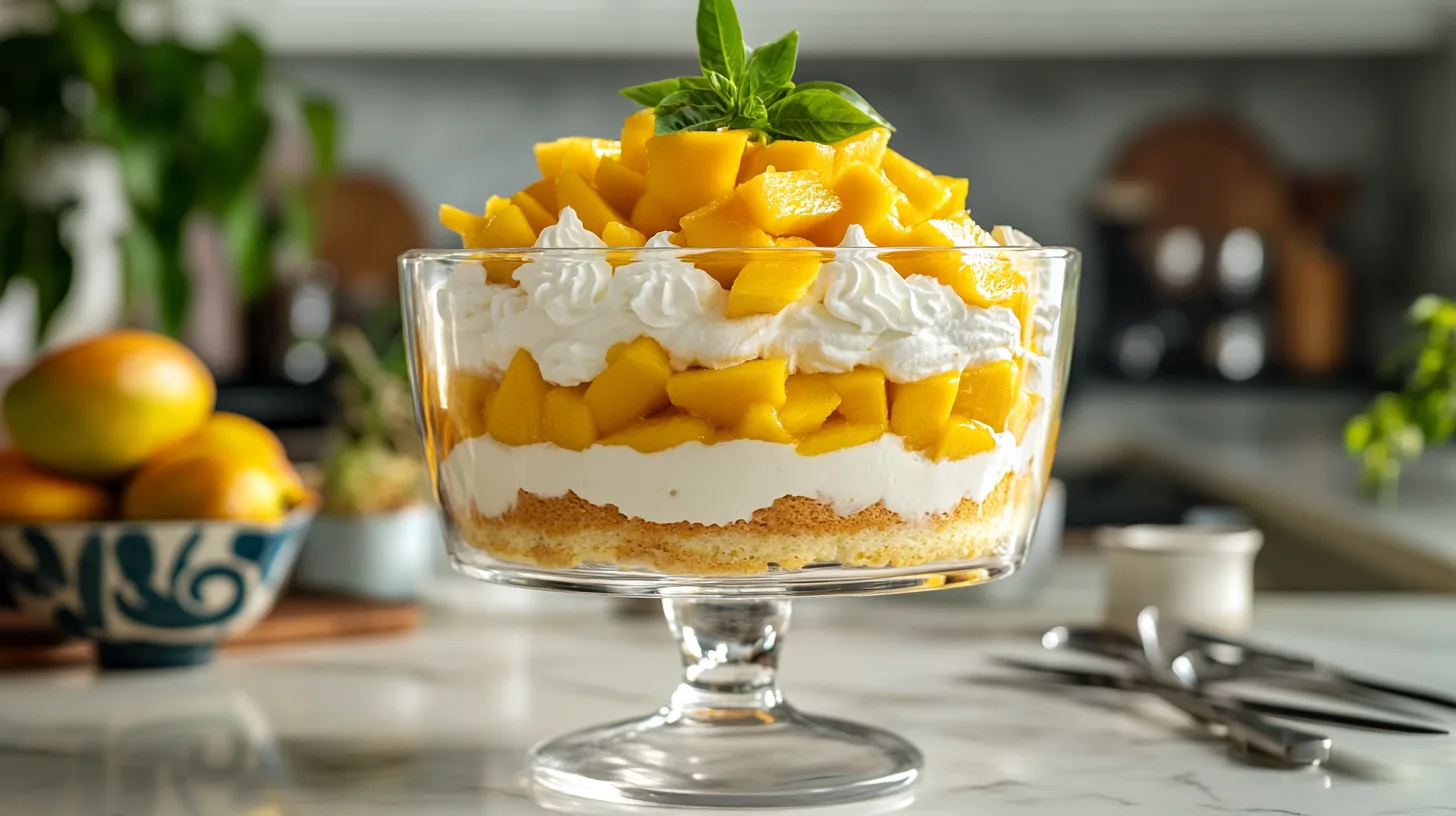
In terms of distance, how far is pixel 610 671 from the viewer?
1.07 meters

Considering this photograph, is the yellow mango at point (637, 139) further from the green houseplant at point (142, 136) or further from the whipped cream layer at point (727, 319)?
the green houseplant at point (142, 136)

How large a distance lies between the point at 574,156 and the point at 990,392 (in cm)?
24

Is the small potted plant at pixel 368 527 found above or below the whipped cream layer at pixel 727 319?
below

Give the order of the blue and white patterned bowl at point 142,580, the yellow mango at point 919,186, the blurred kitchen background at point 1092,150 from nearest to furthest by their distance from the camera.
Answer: the yellow mango at point 919,186 → the blue and white patterned bowl at point 142,580 → the blurred kitchen background at point 1092,150

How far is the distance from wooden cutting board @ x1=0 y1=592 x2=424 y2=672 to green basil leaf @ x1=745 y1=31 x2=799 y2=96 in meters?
0.60

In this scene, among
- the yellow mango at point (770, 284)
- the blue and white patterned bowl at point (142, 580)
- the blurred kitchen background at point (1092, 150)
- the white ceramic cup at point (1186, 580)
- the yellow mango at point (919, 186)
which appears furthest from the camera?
the blurred kitchen background at point (1092, 150)

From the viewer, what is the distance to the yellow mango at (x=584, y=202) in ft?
2.47

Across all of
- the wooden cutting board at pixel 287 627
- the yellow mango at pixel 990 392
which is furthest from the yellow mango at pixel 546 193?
the wooden cutting board at pixel 287 627

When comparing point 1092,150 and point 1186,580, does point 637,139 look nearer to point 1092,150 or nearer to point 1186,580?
point 1186,580

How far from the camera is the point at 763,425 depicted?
0.69 metres

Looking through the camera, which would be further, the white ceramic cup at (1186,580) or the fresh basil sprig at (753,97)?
the white ceramic cup at (1186,580)

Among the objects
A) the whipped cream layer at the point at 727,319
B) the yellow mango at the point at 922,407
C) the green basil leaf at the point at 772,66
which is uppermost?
the green basil leaf at the point at 772,66

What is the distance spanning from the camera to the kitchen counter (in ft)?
5.64

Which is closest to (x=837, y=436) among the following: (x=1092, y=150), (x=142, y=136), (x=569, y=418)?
(x=569, y=418)
